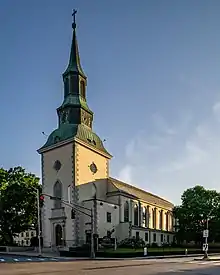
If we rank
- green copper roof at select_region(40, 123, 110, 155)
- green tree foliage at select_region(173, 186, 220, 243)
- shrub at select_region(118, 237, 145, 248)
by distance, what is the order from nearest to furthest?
shrub at select_region(118, 237, 145, 248), green copper roof at select_region(40, 123, 110, 155), green tree foliage at select_region(173, 186, 220, 243)

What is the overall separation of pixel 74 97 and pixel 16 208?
67.7 ft

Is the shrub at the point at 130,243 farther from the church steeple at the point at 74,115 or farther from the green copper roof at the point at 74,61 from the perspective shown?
the green copper roof at the point at 74,61

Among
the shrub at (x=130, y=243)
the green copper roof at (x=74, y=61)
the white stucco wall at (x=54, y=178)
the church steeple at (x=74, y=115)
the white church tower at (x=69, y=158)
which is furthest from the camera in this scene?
the green copper roof at (x=74, y=61)

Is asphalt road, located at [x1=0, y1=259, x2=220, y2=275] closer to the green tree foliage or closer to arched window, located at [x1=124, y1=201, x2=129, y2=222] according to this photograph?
arched window, located at [x1=124, y1=201, x2=129, y2=222]

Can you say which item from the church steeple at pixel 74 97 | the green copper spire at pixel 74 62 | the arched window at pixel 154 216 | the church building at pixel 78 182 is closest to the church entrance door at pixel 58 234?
the church building at pixel 78 182

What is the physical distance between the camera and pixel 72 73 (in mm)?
64750

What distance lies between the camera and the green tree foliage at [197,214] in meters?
67.4

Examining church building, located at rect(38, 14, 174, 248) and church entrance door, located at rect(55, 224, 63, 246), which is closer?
church building, located at rect(38, 14, 174, 248)

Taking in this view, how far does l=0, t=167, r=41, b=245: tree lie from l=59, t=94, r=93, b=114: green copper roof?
51.0ft

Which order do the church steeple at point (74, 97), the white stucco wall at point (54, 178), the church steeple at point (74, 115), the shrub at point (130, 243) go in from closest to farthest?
the shrub at point (130, 243) < the white stucco wall at point (54, 178) < the church steeple at point (74, 115) < the church steeple at point (74, 97)

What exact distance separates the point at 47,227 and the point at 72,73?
24564 millimetres

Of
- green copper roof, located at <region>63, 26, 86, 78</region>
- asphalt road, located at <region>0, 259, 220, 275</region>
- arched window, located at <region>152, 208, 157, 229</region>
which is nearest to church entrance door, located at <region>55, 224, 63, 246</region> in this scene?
green copper roof, located at <region>63, 26, 86, 78</region>

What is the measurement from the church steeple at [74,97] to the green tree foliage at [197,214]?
22.4 m

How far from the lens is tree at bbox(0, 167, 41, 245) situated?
6512 cm
